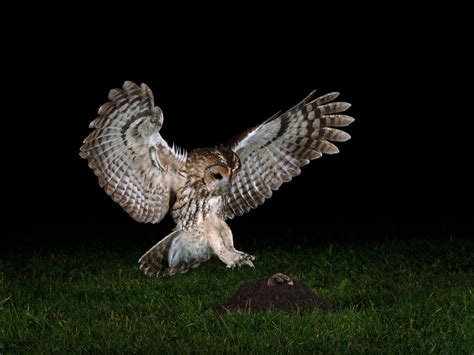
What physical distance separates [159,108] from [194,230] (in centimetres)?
118

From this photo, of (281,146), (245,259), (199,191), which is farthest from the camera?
(281,146)

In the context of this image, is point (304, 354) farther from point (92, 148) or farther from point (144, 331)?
point (92, 148)

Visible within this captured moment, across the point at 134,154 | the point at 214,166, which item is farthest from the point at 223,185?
the point at 134,154

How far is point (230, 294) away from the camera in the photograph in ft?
24.4

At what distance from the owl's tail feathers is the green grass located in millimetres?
102

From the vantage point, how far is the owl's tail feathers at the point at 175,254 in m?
7.96

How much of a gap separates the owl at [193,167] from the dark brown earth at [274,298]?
790mm

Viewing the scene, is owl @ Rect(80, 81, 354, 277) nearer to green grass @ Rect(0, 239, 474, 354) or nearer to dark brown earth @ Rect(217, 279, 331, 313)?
green grass @ Rect(0, 239, 474, 354)

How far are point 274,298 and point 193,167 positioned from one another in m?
1.31

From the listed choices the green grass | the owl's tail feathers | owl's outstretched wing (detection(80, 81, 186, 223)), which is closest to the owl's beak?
owl's outstretched wing (detection(80, 81, 186, 223))

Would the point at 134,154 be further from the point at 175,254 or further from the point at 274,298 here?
the point at 274,298

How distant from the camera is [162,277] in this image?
8.11 m

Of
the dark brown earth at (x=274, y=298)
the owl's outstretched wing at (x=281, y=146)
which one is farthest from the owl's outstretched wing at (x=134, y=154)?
the dark brown earth at (x=274, y=298)

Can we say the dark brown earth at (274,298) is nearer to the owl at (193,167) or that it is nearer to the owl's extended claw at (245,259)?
the owl at (193,167)
